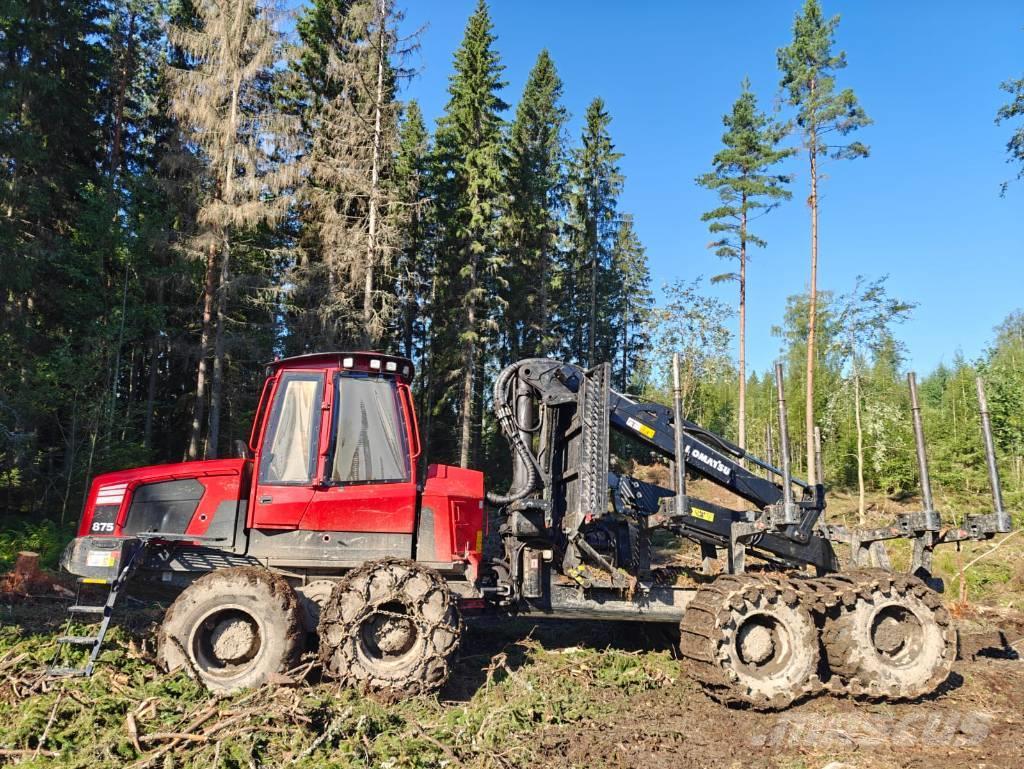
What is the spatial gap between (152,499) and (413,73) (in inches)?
720

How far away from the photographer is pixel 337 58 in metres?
21.4

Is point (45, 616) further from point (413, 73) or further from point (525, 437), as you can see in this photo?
point (413, 73)

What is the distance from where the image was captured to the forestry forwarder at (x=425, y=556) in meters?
6.19

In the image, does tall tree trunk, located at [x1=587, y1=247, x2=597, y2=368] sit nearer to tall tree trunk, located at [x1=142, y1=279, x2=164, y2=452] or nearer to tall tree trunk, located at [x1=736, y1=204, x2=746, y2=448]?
tall tree trunk, located at [x1=736, y1=204, x2=746, y2=448]

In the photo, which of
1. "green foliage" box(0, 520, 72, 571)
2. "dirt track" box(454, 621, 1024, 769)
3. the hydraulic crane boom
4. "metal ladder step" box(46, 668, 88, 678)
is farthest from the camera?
"green foliage" box(0, 520, 72, 571)

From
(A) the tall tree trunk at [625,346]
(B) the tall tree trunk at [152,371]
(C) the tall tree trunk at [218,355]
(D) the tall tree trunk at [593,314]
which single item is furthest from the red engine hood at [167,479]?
(A) the tall tree trunk at [625,346]

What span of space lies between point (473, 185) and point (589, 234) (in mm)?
10376

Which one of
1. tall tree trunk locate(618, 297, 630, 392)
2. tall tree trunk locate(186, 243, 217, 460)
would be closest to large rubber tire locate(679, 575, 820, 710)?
tall tree trunk locate(186, 243, 217, 460)

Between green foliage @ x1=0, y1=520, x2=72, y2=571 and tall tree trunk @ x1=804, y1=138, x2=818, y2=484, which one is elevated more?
tall tree trunk @ x1=804, y1=138, x2=818, y2=484

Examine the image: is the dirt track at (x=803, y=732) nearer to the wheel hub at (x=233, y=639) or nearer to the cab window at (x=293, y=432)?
the wheel hub at (x=233, y=639)

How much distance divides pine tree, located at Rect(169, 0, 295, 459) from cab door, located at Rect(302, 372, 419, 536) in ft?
44.8

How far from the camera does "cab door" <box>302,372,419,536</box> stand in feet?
22.2

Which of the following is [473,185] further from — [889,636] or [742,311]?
[889,636]

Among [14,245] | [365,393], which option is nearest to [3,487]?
[14,245]
